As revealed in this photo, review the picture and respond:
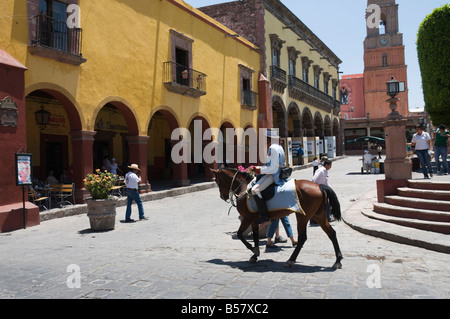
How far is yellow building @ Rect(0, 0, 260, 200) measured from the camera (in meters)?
11.2

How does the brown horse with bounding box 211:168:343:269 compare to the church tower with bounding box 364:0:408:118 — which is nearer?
the brown horse with bounding box 211:168:343:269

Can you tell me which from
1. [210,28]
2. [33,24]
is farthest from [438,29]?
[33,24]

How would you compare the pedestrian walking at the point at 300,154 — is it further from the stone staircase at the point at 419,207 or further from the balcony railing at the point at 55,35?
the stone staircase at the point at 419,207

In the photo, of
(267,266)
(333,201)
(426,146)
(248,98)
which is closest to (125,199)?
(267,266)

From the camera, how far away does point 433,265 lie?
5.41 m

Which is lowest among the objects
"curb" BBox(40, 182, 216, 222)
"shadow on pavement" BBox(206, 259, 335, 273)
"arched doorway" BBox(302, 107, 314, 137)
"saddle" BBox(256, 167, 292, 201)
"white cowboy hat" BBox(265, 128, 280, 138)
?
"shadow on pavement" BBox(206, 259, 335, 273)

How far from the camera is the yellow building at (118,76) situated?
11.2m

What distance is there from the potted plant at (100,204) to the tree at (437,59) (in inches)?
563

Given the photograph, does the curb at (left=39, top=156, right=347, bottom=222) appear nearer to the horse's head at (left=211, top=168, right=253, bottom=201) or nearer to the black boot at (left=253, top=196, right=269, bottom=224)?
the horse's head at (left=211, top=168, right=253, bottom=201)

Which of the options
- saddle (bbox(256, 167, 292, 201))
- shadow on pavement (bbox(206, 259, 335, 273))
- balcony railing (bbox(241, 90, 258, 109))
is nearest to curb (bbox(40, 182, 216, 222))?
balcony railing (bbox(241, 90, 258, 109))

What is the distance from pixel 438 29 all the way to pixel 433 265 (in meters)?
14.3

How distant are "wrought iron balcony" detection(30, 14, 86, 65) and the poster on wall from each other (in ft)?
10.1

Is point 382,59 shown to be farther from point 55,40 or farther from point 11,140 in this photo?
point 11,140
